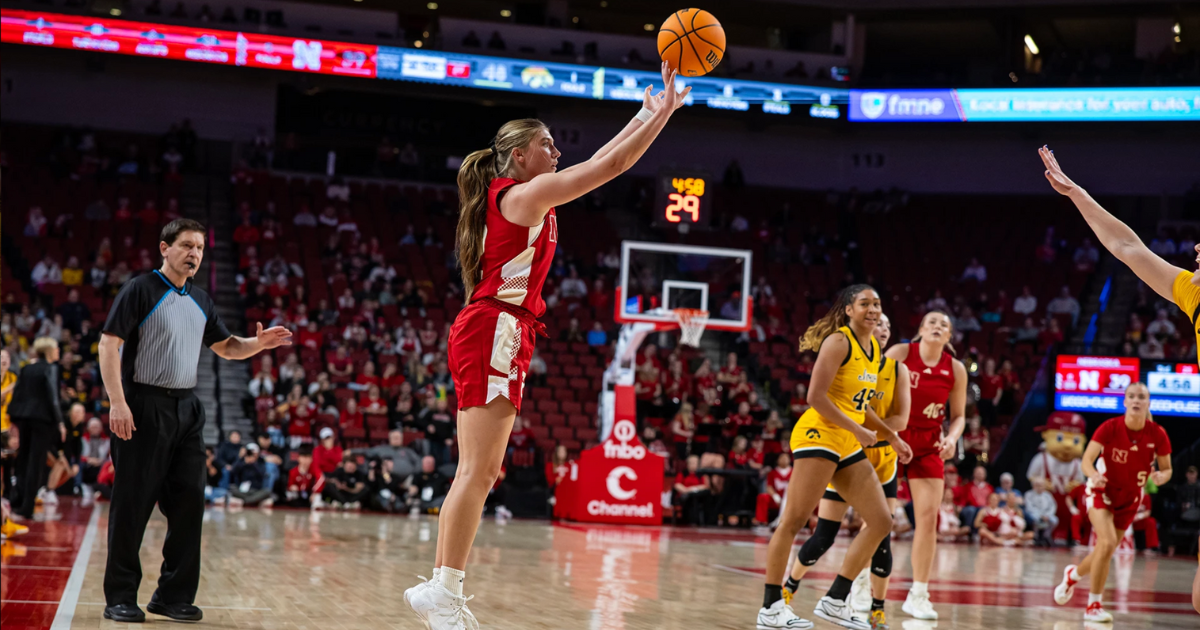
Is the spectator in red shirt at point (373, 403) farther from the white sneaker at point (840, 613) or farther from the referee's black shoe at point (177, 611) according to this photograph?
the referee's black shoe at point (177, 611)

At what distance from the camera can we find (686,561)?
10.9m

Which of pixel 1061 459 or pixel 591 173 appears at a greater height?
pixel 591 173

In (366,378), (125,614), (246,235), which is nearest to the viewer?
(125,614)

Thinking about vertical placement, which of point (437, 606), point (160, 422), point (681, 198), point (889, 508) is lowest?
point (437, 606)

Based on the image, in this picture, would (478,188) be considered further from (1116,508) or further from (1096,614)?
(1116,508)

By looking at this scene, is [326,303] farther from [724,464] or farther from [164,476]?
[164,476]

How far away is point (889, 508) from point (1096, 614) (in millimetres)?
2098

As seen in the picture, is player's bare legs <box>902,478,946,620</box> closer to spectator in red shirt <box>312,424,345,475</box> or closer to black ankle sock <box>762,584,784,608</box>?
black ankle sock <box>762,584,784,608</box>

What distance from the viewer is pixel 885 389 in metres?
7.28

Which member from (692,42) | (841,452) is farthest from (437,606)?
(841,452)

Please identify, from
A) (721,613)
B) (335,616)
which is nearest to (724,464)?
(721,613)

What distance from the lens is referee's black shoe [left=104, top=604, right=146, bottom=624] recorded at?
5.56 meters

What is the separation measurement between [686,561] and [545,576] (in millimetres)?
2489

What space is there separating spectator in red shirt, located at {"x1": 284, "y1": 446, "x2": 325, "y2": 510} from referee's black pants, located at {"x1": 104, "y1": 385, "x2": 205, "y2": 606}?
1063 cm
